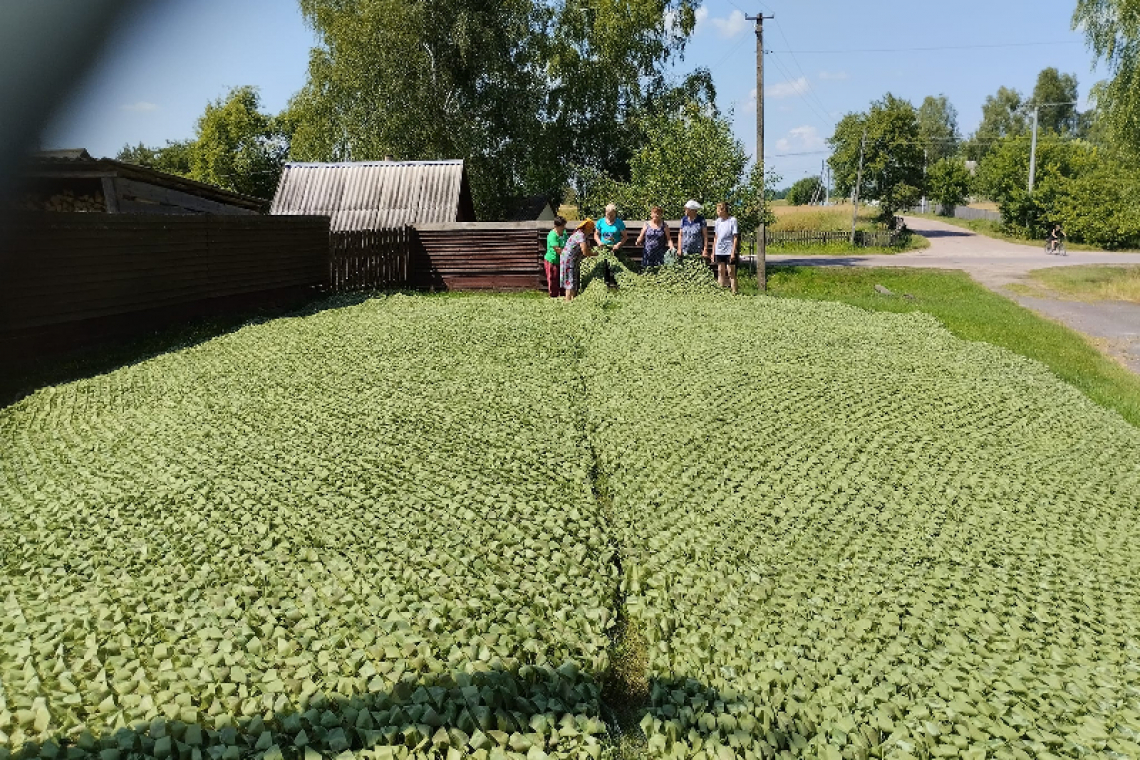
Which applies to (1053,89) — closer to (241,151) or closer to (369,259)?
(241,151)

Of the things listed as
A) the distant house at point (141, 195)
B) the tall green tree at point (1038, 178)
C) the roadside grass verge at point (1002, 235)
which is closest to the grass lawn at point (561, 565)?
the distant house at point (141, 195)

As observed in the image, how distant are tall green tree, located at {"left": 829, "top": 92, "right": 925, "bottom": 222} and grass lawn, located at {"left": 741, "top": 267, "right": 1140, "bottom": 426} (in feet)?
108

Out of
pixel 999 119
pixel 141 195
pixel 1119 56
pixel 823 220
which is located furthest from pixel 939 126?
pixel 141 195

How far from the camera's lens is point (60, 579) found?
4301 mm

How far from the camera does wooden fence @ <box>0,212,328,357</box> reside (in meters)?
8.88

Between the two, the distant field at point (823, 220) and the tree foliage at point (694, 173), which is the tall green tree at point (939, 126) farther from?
the tree foliage at point (694, 173)

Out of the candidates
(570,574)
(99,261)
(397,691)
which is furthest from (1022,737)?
(99,261)

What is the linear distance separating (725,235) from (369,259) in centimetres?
691

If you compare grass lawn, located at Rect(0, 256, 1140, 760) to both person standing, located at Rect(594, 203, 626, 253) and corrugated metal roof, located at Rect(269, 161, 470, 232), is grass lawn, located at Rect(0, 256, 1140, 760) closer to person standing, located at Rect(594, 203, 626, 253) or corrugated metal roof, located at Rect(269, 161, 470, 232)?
person standing, located at Rect(594, 203, 626, 253)

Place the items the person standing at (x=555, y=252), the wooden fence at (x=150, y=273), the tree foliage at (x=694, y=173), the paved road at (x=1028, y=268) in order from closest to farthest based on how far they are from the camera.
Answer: the wooden fence at (x=150, y=273) → the person standing at (x=555, y=252) → the paved road at (x=1028, y=268) → the tree foliage at (x=694, y=173)

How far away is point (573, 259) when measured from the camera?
14000mm

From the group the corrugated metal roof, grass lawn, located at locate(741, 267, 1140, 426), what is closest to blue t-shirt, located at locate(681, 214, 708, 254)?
grass lawn, located at locate(741, 267, 1140, 426)

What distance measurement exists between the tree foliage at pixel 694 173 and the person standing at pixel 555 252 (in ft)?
27.5

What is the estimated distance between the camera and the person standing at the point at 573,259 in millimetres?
13828
